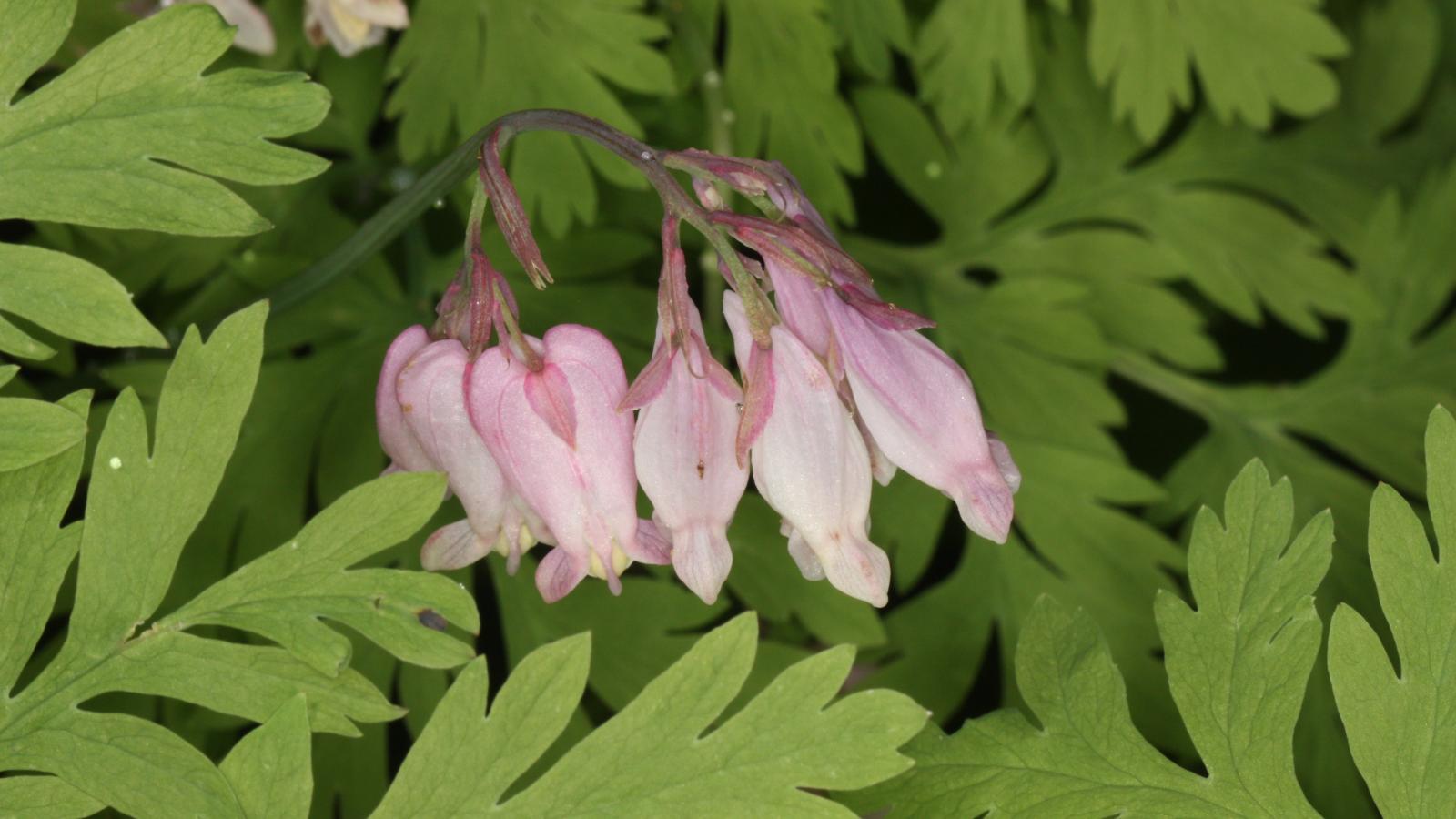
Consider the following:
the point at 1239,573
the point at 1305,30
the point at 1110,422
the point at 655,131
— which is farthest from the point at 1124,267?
the point at 1239,573

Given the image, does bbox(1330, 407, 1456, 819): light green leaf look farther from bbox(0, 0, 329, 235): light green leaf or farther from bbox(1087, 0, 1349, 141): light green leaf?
bbox(0, 0, 329, 235): light green leaf

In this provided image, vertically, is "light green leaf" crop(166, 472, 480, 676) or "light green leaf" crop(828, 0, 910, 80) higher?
"light green leaf" crop(828, 0, 910, 80)

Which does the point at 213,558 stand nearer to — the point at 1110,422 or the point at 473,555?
the point at 473,555

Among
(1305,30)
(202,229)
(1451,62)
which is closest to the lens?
(202,229)

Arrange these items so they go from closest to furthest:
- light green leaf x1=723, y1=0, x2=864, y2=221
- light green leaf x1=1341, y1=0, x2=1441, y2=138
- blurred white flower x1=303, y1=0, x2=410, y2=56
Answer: blurred white flower x1=303, y1=0, x2=410, y2=56, light green leaf x1=723, y1=0, x2=864, y2=221, light green leaf x1=1341, y1=0, x2=1441, y2=138

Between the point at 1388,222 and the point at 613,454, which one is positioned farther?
the point at 1388,222

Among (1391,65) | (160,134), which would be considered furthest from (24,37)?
(1391,65)

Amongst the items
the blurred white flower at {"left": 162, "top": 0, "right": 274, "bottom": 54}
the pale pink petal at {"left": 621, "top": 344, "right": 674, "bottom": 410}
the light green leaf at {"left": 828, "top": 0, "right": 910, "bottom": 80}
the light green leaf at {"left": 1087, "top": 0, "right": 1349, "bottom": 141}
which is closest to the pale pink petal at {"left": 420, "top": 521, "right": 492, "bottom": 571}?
the pale pink petal at {"left": 621, "top": 344, "right": 674, "bottom": 410}

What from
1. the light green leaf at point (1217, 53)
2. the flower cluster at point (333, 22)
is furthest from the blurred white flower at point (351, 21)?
the light green leaf at point (1217, 53)

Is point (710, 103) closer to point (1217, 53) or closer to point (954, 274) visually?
point (954, 274)
